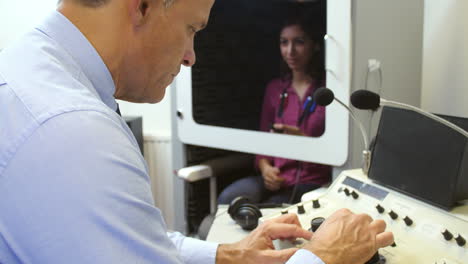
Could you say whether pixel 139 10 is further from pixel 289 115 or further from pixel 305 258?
pixel 289 115

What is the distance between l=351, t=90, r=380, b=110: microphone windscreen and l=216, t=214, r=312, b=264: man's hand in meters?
0.28

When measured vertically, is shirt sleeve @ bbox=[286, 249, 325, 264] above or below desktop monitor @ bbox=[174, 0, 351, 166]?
below

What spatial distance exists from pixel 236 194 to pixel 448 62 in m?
0.84

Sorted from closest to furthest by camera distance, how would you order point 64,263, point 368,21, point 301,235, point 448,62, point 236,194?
1. point 64,263
2. point 301,235
3. point 368,21
4. point 448,62
5. point 236,194

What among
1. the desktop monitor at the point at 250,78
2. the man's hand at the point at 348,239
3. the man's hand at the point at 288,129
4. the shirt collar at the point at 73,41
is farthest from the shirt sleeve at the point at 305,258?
the man's hand at the point at 288,129

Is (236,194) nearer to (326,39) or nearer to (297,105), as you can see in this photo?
(297,105)

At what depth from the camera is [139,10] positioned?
69cm

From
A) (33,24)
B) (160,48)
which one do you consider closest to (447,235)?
(160,48)

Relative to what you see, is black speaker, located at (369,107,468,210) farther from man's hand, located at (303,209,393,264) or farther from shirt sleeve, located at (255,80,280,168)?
shirt sleeve, located at (255,80,280,168)

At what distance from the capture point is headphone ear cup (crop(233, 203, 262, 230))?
3.92 feet

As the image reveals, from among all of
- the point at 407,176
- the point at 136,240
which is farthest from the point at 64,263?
the point at 407,176

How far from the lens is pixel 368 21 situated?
127cm

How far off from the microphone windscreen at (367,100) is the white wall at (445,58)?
569 mm

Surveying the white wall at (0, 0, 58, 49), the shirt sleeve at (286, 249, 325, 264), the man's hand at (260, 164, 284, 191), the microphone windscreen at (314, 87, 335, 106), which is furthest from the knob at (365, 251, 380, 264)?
the white wall at (0, 0, 58, 49)
